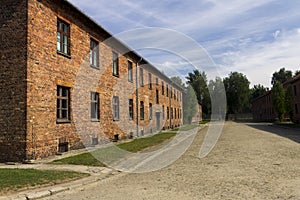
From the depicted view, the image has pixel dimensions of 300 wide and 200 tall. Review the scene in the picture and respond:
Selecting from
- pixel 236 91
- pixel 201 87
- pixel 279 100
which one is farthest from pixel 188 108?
pixel 236 91

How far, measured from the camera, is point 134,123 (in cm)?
2086

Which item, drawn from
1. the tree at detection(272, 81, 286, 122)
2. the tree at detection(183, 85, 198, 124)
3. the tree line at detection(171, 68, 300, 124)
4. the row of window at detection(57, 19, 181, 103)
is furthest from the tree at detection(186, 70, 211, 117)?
the row of window at detection(57, 19, 181, 103)

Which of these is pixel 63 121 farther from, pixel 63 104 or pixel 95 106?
pixel 95 106

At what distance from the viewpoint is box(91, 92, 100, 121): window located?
14.5 m

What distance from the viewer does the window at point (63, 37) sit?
11.9m

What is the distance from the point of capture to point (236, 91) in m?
79.6

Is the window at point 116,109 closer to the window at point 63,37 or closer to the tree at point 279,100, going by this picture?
the window at point 63,37

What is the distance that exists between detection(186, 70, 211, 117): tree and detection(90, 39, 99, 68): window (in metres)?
53.1

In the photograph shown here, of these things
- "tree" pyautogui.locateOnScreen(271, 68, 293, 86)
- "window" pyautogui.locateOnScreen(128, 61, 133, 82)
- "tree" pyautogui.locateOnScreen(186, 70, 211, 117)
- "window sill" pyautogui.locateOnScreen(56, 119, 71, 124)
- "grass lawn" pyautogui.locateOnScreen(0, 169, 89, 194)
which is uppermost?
"tree" pyautogui.locateOnScreen(271, 68, 293, 86)

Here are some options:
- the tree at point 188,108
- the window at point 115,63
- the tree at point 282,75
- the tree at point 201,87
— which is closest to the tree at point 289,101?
the tree at point 188,108

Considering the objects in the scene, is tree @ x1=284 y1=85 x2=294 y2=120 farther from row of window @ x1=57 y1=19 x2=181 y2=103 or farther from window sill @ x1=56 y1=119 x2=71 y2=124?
window sill @ x1=56 y1=119 x2=71 y2=124

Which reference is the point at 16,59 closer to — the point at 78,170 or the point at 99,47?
the point at 78,170

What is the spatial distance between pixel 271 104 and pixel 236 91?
67.6 feet

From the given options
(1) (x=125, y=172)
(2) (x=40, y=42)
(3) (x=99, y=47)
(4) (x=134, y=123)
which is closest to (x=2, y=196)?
(1) (x=125, y=172)
